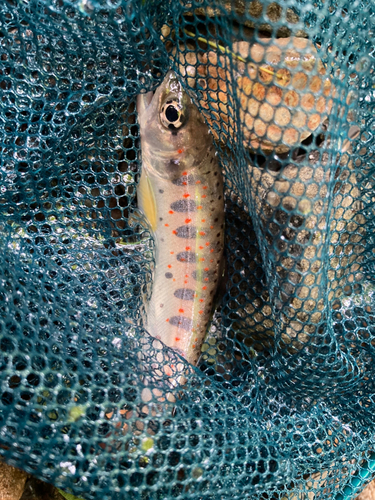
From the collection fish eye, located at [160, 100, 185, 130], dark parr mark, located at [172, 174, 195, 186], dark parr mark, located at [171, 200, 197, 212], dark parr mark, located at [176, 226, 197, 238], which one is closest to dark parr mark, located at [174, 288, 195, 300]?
dark parr mark, located at [176, 226, 197, 238]

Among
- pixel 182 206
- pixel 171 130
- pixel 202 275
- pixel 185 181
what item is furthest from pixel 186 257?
pixel 171 130

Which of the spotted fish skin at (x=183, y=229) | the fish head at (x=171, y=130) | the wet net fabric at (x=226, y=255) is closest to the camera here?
the wet net fabric at (x=226, y=255)

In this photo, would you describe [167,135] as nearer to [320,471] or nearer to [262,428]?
[262,428]

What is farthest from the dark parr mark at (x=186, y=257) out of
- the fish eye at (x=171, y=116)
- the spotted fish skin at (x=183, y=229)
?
the fish eye at (x=171, y=116)

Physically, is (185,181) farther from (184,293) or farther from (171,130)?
(184,293)

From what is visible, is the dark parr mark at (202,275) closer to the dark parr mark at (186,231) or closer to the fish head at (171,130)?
the dark parr mark at (186,231)

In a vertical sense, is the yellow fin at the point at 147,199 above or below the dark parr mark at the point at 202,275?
above

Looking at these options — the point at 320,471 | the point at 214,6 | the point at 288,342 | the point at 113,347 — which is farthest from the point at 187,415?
the point at 214,6
